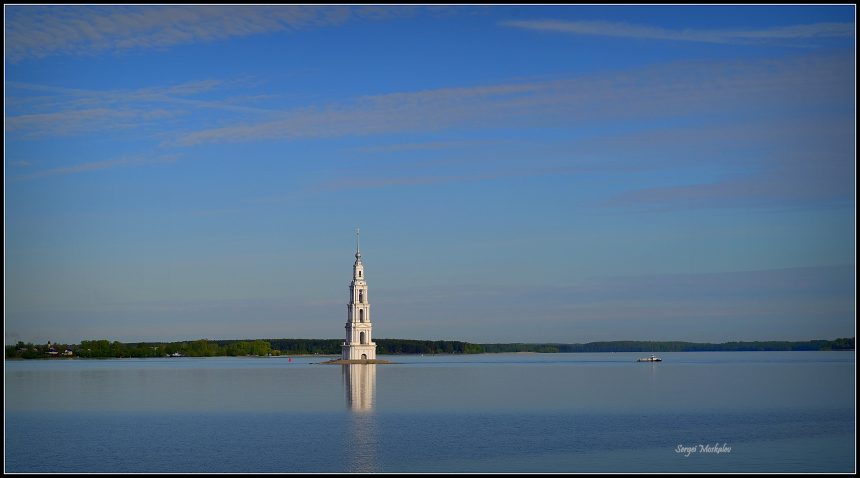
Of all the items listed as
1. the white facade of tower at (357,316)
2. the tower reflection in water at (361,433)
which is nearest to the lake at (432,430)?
the tower reflection in water at (361,433)

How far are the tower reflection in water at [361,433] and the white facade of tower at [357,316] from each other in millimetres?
53376

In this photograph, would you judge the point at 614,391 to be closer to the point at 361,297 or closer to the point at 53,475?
the point at 53,475

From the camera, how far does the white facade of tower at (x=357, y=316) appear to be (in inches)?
4712

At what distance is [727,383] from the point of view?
238 feet

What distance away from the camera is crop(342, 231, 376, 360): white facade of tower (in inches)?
4712

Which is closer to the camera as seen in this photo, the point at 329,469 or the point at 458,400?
the point at 329,469

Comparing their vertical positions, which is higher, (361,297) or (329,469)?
(361,297)

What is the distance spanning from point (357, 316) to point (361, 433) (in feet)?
271

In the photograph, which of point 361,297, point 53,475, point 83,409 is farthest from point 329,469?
point 361,297

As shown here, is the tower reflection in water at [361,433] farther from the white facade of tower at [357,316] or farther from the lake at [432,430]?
the white facade of tower at [357,316]

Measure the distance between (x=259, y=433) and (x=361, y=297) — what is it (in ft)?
270

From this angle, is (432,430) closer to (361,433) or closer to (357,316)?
(361,433)

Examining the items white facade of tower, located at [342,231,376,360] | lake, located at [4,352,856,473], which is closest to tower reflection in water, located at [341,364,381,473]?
lake, located at [4,352,856,473]

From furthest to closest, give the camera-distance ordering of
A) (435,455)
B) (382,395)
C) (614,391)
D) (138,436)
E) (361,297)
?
1. (361,297)
2. (614,391)
3. (382,395)
4. (138,436)
5. (435,455)
